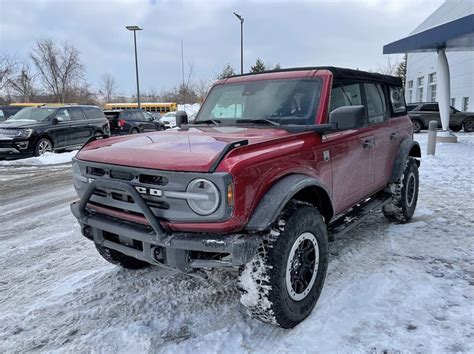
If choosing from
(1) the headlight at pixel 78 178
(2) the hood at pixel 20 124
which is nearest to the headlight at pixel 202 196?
(1) the headlight at pixel 78 178

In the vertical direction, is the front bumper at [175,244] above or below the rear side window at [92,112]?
below

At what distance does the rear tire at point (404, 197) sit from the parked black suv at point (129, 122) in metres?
14.0

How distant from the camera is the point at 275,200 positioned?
2.57 metres

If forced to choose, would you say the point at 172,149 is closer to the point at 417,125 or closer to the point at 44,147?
the point at 44,147

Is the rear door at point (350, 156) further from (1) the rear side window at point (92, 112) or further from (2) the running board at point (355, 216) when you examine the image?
(1) the rear side window at point (92, 112)

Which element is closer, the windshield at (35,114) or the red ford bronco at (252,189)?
the red ford bronco at (252,189)

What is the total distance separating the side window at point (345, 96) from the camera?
3654mm

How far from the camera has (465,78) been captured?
27.0 meters

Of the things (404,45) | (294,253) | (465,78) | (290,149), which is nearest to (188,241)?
(294,253)

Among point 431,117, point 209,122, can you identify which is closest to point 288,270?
point 209,122

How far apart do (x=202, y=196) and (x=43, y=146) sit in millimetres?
11264

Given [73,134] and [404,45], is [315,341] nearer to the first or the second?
[73,134]

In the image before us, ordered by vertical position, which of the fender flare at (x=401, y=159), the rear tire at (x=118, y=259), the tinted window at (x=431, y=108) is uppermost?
the tinted window at (x=431, y=108)

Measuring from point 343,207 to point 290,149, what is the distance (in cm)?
116
